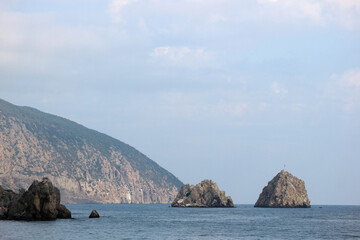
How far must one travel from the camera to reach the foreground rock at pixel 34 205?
12050 cm

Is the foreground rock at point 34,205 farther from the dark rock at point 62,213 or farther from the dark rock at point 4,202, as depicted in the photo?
the dark rock at point 62,213

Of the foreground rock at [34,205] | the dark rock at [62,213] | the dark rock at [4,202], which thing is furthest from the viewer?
the dark rock at [62,213]

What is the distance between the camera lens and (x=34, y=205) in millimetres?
121562

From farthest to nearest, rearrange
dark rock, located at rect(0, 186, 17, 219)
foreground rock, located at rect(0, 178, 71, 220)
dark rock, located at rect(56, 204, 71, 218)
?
dark rock, located at rect(56, 204, 71, 218), dark rock, located at rect(0, 186, 17, 219), foreground rock, located at rect(0, 178, 71, 220)

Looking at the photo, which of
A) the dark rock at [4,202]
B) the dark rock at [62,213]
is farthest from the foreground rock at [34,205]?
the dark rock at [62,213]

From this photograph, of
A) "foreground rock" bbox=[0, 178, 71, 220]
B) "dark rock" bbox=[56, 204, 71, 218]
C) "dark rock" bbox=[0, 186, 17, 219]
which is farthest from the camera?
"dark rock" bbox=[56, 204, 71, 218]

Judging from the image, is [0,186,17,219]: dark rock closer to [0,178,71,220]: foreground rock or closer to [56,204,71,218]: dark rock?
[0,178,71,220]: foreground rock

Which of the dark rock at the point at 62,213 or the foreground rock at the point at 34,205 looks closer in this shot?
the foreground rock at the point at 34,205

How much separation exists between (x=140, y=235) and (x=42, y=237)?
2108 cm

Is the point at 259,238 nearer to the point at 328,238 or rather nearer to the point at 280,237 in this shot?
the point at 280,237

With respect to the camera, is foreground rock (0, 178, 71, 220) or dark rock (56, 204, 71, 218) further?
dark rock (56, 204, 71, 218)

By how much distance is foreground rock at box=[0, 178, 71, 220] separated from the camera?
12050cm

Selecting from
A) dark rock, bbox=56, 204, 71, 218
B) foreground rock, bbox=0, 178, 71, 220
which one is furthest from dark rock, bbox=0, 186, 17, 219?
dark rock, bbox=56, 204, 71, 218

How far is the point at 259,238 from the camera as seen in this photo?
320 ft
